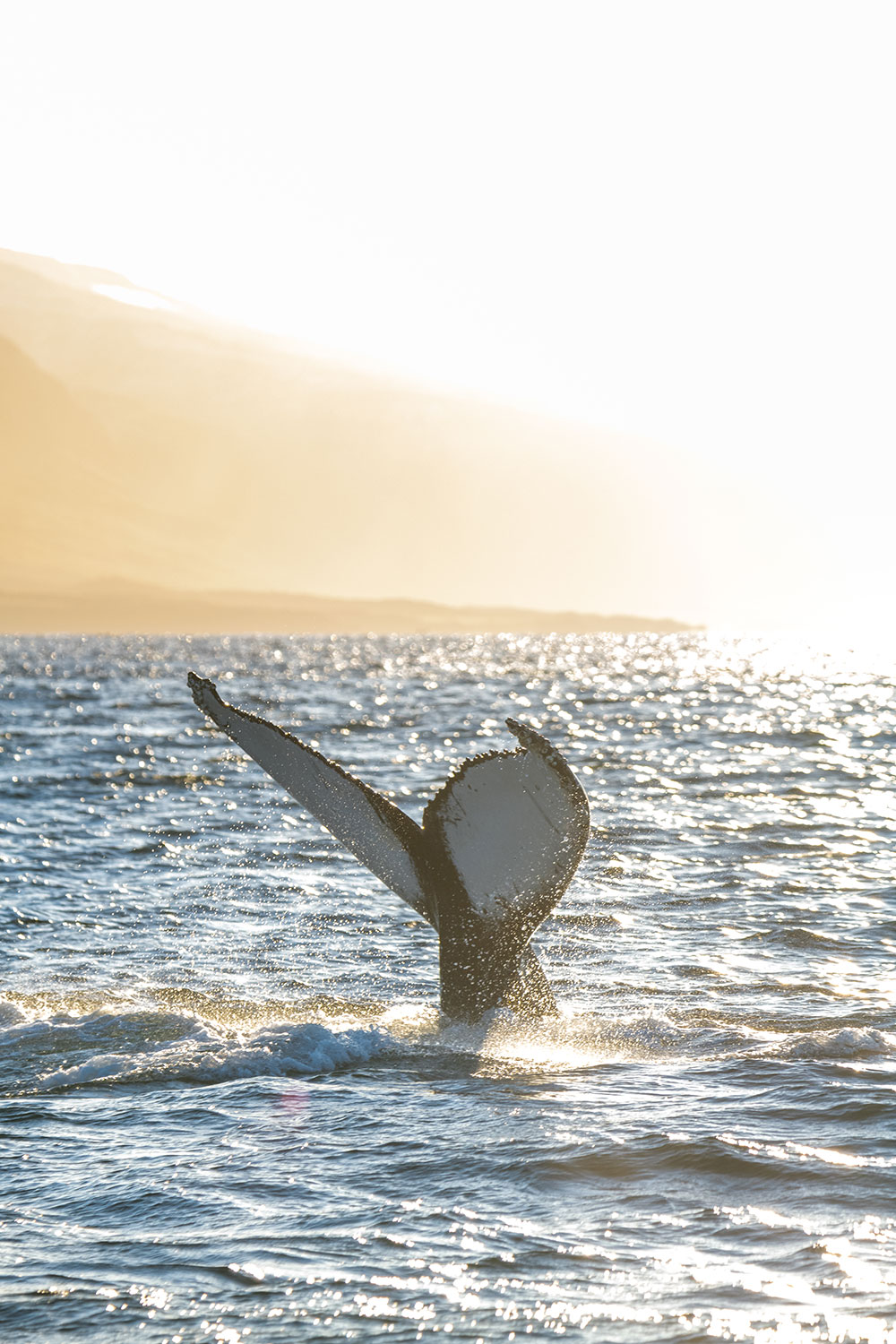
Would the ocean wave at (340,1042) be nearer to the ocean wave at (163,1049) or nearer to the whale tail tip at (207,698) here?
the ocean wave at (163,1049)

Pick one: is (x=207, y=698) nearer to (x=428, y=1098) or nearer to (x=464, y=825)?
(x=464, y=825)

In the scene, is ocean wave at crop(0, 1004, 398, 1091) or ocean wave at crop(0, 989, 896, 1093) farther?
ocean wave at crop(0, 989, 896, 1093)

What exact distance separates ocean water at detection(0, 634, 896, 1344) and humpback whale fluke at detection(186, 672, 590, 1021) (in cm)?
105

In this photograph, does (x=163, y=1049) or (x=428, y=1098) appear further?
(x=163, y=1049)

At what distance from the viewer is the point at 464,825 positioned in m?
6.86

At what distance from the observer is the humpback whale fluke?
6688 mm

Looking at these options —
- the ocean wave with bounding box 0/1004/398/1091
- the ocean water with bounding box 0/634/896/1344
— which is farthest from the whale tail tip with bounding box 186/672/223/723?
the ocean wave with bounding box 0/1004/398/1091

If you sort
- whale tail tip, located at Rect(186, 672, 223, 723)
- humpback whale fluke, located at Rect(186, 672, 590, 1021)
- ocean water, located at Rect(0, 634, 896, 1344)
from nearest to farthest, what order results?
ocean water, located at Rect(0, 634, 896, 1344) < humpback whale fluke, located at Rect(186, 672, 590, 1021) < whale tail tip, located at Rect(186, 672, 223, 723)

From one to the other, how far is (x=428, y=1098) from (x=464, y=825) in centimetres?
155

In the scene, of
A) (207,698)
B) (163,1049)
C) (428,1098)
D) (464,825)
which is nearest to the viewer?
(464,825)

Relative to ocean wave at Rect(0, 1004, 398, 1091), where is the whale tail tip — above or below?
above

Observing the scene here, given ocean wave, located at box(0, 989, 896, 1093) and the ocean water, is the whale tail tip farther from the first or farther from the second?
ocean wave, located at box(0, 989, 896, 1093)

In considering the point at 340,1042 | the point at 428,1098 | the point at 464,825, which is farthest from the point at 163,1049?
the point at 464,825

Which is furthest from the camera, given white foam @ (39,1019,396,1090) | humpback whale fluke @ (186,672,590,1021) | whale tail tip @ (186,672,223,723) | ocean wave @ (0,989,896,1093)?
ocean wave @ (0,989,896,1093)
